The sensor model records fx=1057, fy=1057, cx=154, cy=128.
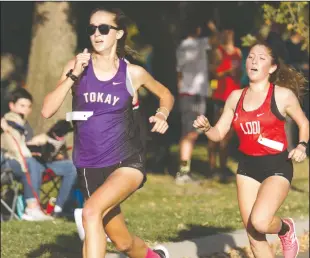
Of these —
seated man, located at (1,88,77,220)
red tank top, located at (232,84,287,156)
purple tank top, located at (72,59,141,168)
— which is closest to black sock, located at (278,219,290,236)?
red tank top, located at (232,84,287,156)

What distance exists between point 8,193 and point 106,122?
569cm

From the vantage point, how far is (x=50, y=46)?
47.9 ft

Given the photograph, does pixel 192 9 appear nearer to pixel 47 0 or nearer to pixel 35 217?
pixel 47 0

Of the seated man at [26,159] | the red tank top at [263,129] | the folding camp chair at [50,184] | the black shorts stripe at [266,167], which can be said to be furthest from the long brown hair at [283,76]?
the folding camp chair at [50,184]

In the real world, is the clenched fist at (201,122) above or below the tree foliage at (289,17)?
below

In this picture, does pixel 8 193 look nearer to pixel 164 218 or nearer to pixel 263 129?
pixel 164 218

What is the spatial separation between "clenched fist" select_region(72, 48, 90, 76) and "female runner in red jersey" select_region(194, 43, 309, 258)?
1.09 metres

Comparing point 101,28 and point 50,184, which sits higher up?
point 101,28

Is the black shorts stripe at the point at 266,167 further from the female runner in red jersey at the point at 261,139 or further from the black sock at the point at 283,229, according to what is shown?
the black sock at the point at 283,229

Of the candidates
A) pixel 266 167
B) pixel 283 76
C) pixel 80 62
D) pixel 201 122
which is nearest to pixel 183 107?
pixel 283 76

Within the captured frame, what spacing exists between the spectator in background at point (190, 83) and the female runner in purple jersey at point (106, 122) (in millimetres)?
7494

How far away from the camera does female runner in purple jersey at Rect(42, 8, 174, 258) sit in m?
7.23

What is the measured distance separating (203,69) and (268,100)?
7.14 m

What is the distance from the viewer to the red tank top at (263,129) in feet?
26.2
